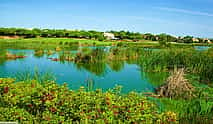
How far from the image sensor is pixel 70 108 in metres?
3.46

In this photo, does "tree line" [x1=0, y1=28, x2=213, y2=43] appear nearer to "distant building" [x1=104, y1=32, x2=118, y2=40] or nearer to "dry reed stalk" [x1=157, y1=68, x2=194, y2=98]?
"distant building" [x1=104, y1=32, x2=118, y2=40]

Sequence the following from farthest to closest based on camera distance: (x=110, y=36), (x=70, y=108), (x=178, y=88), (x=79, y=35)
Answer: (x=110, y=36) < (x=79, y=35) < (x=178, y=88) < (x=70, y=108)

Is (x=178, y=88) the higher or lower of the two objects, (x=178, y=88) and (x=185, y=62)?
the lower

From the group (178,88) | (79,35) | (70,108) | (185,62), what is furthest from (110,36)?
(70,108)

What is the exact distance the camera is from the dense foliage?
129 inches

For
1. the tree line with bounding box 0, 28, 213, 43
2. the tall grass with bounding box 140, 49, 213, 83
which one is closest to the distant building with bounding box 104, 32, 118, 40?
the tree line with bounding box 0, 28, 213, 43

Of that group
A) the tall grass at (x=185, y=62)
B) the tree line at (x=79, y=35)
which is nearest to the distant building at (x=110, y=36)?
the tree line at (x=79, y=35)

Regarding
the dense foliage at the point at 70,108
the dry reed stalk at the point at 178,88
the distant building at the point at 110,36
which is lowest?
the dry reed stalk at the point at 178,88

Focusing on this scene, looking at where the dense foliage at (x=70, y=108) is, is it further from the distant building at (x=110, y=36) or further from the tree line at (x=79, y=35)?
the distant building at (x=110, y=36)

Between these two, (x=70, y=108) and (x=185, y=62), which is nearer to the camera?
(x=70, y=108)

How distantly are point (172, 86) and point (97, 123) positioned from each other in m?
5.54

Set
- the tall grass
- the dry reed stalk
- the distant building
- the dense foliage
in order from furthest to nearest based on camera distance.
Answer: the distant building, the tall grass, the dry reed stalk, the dense foliage

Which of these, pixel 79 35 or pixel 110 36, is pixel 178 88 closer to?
pixel 79 35

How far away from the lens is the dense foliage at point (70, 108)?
3277 mm
